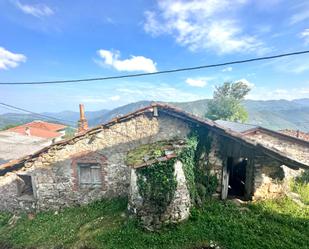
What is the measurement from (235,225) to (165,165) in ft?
10.8

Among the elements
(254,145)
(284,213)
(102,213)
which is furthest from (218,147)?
(102,213)

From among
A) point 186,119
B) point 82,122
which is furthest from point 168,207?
point 82,122

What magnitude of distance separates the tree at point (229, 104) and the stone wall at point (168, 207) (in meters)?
38.2

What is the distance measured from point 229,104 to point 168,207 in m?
40.4

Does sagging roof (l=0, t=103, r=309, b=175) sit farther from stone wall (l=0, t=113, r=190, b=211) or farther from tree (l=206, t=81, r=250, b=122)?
tree (l=206, t=81, r=250, b=122)

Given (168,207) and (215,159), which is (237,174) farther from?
(168,207)

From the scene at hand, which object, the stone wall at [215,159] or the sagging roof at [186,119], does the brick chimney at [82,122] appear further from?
the stone wall at [215,159]

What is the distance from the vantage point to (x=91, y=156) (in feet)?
33.8

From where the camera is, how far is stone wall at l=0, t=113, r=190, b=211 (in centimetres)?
994

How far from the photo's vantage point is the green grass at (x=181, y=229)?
709 centimetres

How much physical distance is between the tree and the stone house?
114 feet

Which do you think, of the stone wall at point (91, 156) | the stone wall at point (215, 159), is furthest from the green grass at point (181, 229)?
the stone wall at point (215, 159)

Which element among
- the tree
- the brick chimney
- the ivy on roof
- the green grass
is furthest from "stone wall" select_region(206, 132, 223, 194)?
the tree

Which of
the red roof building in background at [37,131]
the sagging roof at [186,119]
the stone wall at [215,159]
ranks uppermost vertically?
the sagging roof at [186,119]
